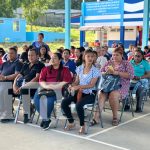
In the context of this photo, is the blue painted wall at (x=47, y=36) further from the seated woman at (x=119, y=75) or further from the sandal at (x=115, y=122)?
the sandal at (x=115, y=122)

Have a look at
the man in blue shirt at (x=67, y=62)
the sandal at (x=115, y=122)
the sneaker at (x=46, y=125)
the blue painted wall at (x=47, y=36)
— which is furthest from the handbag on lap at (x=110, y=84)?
the blue painted wall at (x=47, y=36)

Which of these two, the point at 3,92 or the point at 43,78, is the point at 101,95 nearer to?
the point at 43,78

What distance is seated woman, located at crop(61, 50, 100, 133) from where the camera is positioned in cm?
527

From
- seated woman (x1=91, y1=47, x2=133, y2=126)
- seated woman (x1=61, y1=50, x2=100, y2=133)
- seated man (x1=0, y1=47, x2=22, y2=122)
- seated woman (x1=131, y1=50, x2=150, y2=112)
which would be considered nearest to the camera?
seated woman (x1=61, y1=50, x2=100, y2=133)

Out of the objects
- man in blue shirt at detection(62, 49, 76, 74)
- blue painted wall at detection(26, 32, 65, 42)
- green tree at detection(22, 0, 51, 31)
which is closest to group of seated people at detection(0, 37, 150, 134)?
man in blue shirt at detection(62, 49, 76, 74)

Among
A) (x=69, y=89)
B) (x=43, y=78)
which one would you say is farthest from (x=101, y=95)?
(x=43, y=78)

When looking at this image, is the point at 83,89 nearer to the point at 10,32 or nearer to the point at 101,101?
the point at 101,101

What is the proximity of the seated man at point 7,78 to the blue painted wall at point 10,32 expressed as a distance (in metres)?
28.8

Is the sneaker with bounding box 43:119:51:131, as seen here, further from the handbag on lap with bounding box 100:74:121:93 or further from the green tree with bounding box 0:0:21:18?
the green tree with bounding box 0:0:21:18

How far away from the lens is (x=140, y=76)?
22.4 feet

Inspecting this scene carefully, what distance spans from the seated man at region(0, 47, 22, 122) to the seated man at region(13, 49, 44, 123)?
19 cm

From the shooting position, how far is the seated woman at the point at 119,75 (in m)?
5.65

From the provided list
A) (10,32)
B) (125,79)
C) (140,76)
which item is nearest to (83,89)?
(125,79)

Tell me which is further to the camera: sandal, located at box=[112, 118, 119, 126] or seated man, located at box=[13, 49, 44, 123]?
seated man, located at box=[13, 49, 44, 123]
